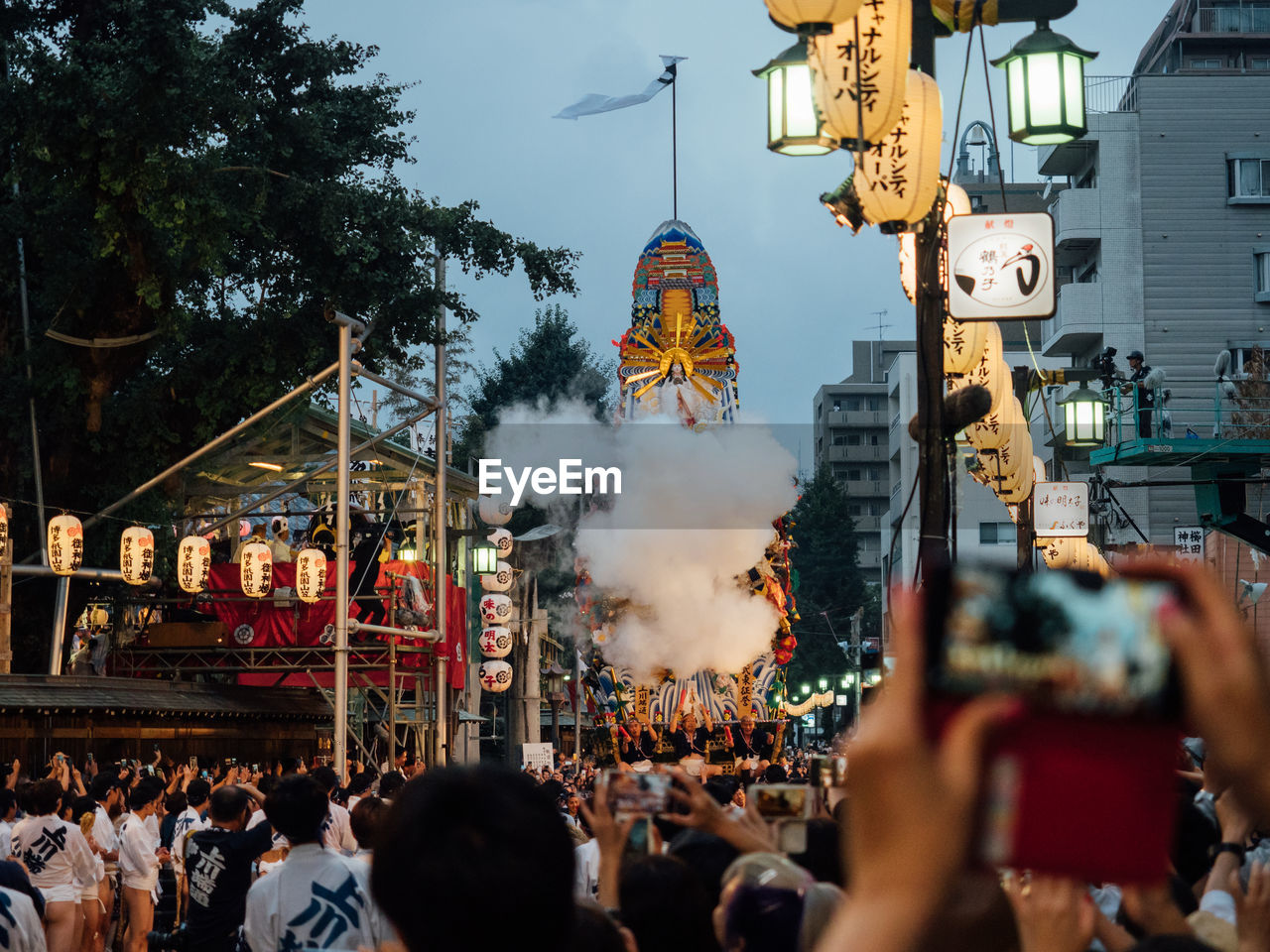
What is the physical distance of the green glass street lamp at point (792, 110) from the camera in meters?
9.45

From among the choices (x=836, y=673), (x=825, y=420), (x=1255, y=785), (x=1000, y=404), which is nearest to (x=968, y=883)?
(x=1255, y=785)

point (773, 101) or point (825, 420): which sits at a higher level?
point (825, 420)

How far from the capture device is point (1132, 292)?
114 ft

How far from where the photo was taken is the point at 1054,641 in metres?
1.56

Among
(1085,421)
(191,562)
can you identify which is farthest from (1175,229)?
(191,562)

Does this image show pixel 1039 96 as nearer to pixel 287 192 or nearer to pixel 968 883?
pixel 968 883

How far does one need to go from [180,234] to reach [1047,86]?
48.4 ft

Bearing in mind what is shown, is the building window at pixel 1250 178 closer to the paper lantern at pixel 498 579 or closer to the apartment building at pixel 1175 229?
the apartment building at pixel 1175 229

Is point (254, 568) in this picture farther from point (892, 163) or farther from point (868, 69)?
point (868, 69)

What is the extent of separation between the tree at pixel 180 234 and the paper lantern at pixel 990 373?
11.4 m

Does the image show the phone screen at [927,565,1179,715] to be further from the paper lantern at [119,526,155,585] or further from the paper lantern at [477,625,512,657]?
the paper lantern at [477,625,512,657]

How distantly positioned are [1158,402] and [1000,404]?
31.7 ft

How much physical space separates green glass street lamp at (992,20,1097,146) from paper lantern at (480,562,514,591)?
25.5 metres

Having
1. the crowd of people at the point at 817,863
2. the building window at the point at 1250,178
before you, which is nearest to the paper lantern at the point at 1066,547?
the crowd of people at the point at 817,863
